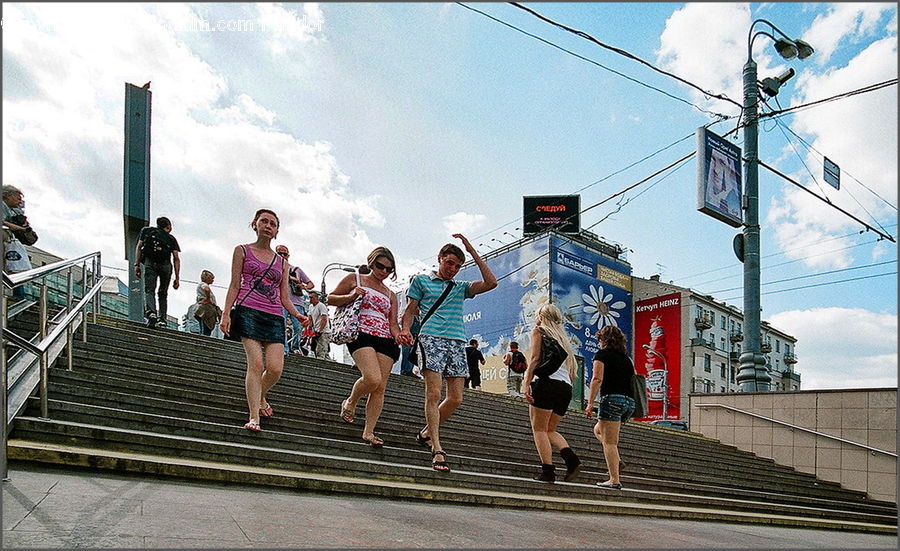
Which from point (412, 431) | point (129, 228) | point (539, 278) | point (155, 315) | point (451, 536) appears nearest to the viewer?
point (451, 536)

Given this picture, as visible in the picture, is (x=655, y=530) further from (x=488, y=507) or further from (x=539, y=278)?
(x=539, y=278)

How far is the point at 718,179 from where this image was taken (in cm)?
1441

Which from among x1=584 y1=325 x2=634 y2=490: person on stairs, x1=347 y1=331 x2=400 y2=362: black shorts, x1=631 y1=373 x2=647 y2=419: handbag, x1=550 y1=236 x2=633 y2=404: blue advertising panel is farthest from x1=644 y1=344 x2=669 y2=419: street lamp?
x1=347 y1=331 x2=400 y2=362: black shorts

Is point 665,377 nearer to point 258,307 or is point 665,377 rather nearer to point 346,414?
point 346,414

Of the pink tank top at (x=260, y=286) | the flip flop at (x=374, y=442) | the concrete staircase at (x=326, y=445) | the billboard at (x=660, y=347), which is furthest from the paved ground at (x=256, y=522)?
the billboard at (x=660, y=347)

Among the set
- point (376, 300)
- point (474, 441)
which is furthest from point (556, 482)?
point (376, 300)

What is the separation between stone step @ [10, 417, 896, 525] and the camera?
4.21 meters

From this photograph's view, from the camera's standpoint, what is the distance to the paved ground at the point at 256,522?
2445mm

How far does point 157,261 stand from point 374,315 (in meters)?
Result: 4.91

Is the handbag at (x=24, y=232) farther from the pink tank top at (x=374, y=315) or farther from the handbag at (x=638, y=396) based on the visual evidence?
the handbag at (x=638, y=396)

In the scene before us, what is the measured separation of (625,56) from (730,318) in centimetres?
5602

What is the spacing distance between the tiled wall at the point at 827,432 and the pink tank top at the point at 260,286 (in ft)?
34.9

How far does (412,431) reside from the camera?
710cm

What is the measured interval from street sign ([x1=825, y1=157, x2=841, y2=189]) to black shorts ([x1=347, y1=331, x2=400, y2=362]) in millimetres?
13888
